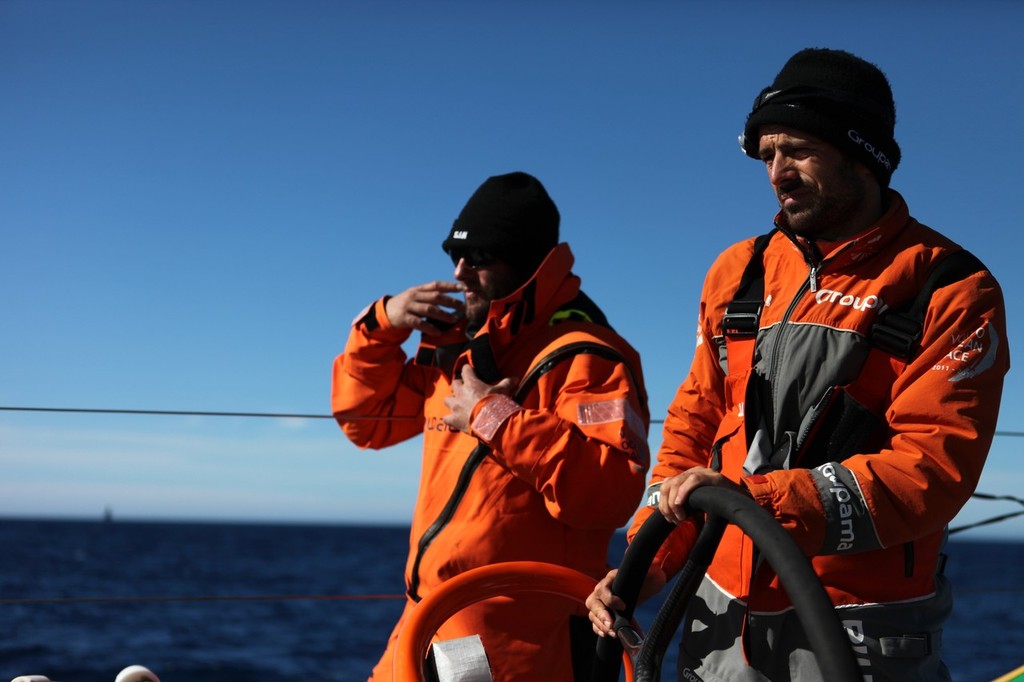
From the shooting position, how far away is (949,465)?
169 cm

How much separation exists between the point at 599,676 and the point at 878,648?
17.8 inches

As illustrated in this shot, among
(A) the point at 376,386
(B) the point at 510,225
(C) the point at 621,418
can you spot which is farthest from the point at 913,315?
(A) the point at 376,386

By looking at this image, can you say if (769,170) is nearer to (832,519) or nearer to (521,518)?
(832,519)

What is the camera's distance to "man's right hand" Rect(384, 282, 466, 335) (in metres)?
3.14

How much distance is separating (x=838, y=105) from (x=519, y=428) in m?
1.12

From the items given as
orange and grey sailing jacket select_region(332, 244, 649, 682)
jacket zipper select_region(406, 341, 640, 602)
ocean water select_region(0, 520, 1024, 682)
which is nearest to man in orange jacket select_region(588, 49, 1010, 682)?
orange and grey sailing jacket select_region(332, 244, 649, 682)

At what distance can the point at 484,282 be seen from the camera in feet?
10.1

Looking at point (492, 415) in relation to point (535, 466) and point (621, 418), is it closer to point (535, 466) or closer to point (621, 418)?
point (535, 466)

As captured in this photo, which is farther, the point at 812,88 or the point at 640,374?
the point at 640,374

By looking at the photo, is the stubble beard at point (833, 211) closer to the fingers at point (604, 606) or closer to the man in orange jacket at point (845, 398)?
the man in orange jacket at point (845, 398)

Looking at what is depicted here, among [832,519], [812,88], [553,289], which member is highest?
[812,88]

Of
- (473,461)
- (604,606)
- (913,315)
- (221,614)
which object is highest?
(913,315)

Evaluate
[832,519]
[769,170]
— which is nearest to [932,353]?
[832,519]

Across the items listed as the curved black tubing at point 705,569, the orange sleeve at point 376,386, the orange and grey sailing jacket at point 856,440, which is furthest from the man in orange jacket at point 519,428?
the curved black tubing at point 705,569
